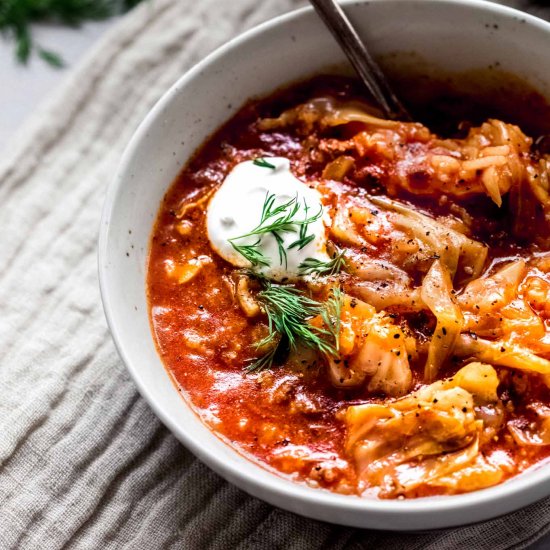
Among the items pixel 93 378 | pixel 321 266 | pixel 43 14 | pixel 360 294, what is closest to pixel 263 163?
pixel 321 266

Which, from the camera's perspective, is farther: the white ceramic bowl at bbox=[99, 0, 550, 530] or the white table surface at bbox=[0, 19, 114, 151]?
the white table surface at bbox=[0, 19, 114, 151]

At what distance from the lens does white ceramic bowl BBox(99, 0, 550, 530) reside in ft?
11.6

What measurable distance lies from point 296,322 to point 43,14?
320 cm

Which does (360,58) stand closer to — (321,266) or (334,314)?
(321,266)

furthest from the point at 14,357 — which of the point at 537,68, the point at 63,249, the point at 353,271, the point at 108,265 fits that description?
the point at 537,68

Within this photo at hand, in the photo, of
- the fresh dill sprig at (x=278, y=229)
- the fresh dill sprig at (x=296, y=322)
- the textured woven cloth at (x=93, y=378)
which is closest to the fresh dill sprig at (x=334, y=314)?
the fresh dill sprig at (x=296, y=322)

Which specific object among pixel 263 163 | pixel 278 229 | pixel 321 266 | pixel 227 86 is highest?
pixel 227 86

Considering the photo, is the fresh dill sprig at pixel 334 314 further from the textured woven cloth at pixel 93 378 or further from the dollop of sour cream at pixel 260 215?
the textured woven cloth at pixel 93 378

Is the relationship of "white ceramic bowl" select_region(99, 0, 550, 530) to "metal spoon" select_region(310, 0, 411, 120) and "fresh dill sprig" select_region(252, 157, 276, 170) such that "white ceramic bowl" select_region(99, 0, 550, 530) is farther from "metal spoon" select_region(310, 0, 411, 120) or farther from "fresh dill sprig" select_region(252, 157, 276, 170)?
"fresh dill sprig" select_region(252, 157, 276, 170)

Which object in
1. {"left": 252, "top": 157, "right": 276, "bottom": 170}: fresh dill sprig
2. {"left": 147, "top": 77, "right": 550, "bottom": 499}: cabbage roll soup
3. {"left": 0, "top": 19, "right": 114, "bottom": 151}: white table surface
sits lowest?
{"left": 147, "top": 77, "right": 550, "bottom": 499}: cabbage roll soup

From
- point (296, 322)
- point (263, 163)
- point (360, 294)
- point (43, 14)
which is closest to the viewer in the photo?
point (296, 322)

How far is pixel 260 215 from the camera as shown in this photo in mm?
3883

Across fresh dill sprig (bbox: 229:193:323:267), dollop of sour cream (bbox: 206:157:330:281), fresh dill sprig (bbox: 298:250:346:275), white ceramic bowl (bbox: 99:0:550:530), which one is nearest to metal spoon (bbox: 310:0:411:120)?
white ceramic bowl (bbox: 99:0:550:530)

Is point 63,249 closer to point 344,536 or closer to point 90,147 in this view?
point 90,147
